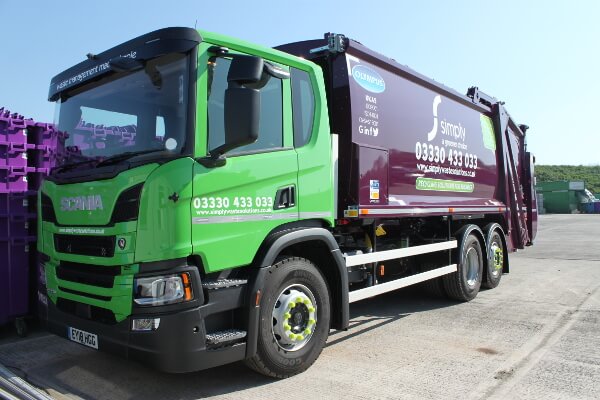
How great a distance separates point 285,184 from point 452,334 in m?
2.85

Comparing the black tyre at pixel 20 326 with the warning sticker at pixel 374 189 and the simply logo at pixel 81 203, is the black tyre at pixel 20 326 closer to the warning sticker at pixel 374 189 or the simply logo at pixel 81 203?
the simply logo at pixel 81 203

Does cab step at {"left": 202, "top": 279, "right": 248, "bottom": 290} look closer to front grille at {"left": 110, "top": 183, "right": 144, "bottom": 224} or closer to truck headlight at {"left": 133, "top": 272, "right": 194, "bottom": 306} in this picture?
truck headlight at {"left": 133, "top": 272, "right": 194, "bottom": 306}

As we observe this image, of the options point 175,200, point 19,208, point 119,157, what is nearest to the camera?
point 175,200

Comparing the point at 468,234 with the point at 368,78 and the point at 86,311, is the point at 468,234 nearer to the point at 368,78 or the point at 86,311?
the point at 368,78

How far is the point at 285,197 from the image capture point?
4074 mm

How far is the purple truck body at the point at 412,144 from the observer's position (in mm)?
5059

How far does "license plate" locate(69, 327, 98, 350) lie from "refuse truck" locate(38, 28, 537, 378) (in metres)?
0.02

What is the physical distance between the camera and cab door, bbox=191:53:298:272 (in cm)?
347

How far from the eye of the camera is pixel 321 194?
4453mm

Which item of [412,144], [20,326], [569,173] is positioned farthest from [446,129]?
[569,173]

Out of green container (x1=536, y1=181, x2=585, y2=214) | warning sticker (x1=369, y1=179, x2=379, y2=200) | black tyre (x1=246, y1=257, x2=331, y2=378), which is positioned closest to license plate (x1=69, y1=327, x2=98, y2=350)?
black tyre (x1=246, y1=257, x2=331, y2=378)

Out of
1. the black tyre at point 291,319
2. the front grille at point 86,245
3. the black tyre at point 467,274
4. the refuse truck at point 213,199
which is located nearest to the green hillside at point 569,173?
the black tyre at point 467,274

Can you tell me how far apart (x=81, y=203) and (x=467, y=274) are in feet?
19.0

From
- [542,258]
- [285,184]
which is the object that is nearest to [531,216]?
[542,258]
